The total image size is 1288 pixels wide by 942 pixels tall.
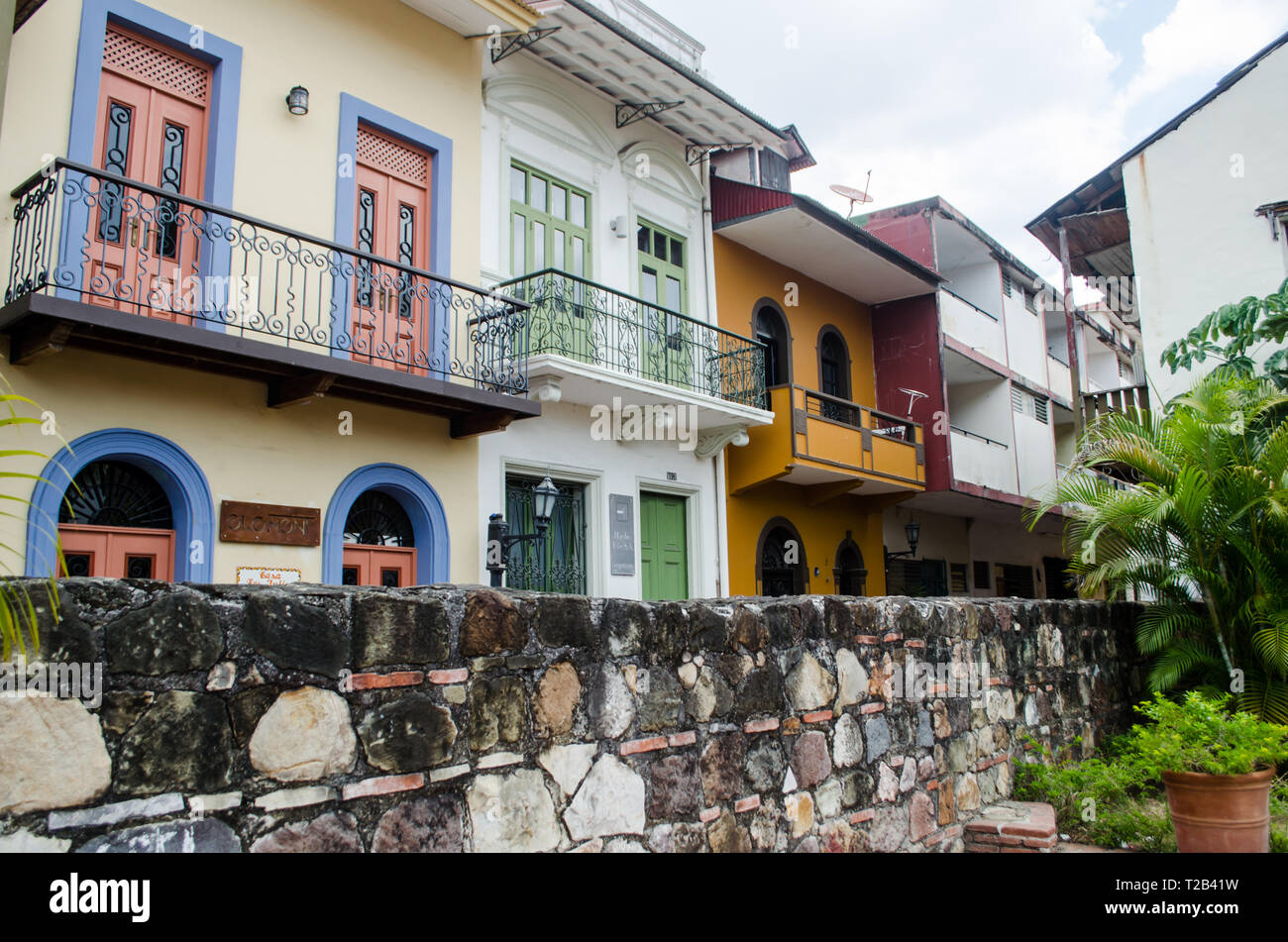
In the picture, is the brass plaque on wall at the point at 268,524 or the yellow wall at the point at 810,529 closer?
the brass plaque on wall at the point at 268,524

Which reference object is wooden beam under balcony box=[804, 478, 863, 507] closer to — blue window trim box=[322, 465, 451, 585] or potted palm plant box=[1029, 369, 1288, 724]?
potted palm plant box=[1029, 369, 1288, 724]

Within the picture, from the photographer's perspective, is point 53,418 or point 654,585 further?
point 654,585

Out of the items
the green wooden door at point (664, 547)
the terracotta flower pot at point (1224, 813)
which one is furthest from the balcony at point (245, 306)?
the terracotta flower pot at point (1224, 813)

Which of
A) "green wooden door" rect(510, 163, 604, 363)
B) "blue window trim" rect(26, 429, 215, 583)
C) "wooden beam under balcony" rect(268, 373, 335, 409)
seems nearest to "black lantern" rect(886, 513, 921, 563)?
"green wooden door" rect(510, 163, 604, 363)

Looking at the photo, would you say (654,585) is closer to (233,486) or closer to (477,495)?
(477,495)

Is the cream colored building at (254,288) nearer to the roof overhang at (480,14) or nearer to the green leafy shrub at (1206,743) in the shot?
the roof overhang at (480,14)

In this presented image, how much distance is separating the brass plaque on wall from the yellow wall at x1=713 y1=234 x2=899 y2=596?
6219 mm

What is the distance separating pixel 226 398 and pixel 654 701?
19.1 ft

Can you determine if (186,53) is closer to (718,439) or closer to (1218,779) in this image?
(718,439)

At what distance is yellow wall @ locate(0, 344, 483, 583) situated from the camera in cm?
735

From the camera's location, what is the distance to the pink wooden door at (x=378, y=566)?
30.5 ft

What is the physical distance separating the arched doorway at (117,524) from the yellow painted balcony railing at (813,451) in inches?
305

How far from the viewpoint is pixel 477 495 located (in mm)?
10273
